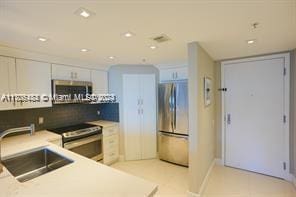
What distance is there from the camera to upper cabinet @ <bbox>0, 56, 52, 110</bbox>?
225 cm

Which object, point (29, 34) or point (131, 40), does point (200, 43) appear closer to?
point (131, 40)

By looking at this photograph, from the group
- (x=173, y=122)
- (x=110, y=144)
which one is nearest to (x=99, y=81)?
(x=110, y=144)

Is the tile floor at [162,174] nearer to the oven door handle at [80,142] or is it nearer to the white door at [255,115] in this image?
the oven door handle at [80,142]

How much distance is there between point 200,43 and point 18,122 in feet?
10.1

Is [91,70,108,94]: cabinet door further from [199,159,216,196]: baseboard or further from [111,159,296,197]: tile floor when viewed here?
[199,159,216,196]: baseboard

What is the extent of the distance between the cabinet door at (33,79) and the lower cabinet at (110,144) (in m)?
1.21

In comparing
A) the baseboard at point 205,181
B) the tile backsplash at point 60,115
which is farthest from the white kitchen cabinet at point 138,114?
the baseboard at point 205,181

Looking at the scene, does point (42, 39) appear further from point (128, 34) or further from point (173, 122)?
point (173, 122)

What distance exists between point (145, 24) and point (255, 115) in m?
2.71

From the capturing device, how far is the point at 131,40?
6.88 ft

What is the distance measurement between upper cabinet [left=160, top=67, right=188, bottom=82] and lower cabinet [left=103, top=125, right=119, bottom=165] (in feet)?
5.15

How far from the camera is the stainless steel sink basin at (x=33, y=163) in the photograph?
5.57 feet

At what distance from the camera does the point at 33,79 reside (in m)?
2.55

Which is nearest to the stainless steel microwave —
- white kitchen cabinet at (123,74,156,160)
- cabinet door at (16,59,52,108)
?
cabinet door at (16,59,52,108)
